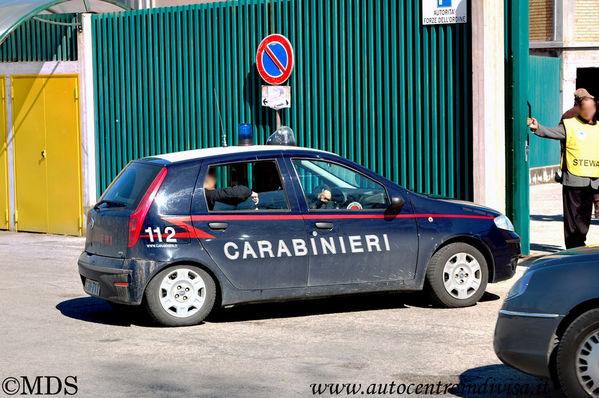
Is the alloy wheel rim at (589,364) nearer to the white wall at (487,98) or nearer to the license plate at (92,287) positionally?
the license plate at (92,287)

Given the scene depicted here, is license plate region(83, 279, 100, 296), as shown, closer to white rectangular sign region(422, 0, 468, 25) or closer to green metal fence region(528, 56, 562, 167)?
white rectangular sign region(422, 0, 468, 25)

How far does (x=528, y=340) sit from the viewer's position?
5.93 metres

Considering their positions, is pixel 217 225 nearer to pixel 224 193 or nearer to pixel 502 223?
pixel 224 193

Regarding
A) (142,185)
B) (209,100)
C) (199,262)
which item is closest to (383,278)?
(199,262)

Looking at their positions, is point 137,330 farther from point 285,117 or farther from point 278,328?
point 285,117

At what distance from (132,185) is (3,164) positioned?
949cm

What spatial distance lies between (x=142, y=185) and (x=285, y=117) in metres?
6.25

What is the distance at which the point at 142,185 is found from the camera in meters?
9.02

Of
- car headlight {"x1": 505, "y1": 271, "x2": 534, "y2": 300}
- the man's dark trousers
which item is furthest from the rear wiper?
the man's dark trousers

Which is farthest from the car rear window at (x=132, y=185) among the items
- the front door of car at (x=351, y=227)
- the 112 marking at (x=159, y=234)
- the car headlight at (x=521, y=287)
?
the car headlight at (x=521, y=287)

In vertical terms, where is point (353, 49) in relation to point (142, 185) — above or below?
above

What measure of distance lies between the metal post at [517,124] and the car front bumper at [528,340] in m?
7.07

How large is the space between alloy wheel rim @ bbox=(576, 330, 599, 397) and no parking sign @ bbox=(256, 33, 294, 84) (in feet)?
30.8

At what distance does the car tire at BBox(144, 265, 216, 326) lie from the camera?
8.79 meters
